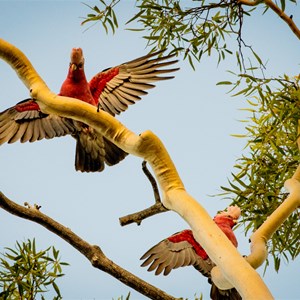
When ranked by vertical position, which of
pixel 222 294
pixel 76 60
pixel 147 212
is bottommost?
pixel 222 294

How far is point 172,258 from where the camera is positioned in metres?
1.46

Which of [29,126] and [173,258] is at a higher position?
[29,126]

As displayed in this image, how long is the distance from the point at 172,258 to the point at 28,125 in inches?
30.3

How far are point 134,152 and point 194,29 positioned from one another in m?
0.88

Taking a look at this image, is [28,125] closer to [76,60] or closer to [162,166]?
[76,60]

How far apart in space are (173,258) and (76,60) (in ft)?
2.55

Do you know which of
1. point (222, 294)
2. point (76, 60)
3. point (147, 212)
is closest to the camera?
point (147, 212)

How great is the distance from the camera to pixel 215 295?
1.38 metres

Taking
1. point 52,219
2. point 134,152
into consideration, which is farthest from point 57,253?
point 134,152

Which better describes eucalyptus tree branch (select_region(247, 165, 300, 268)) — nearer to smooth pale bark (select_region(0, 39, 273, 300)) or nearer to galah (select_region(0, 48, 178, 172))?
smooth pale bark (select_region(0, 39, 273, 300))

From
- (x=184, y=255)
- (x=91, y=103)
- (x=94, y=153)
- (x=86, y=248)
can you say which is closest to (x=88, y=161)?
(x=94, y=153)

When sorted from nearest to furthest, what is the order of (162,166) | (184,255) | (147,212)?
1. (162,166)
2. (147,212)
3. (184,255)

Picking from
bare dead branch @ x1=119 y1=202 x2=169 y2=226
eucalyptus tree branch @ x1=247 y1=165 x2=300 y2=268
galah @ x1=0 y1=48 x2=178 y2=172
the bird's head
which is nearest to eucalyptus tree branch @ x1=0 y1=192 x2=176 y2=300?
bare dead branch @ x1=119 y1=202 x2=169 y2=226

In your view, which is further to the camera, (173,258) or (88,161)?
(88,161)
